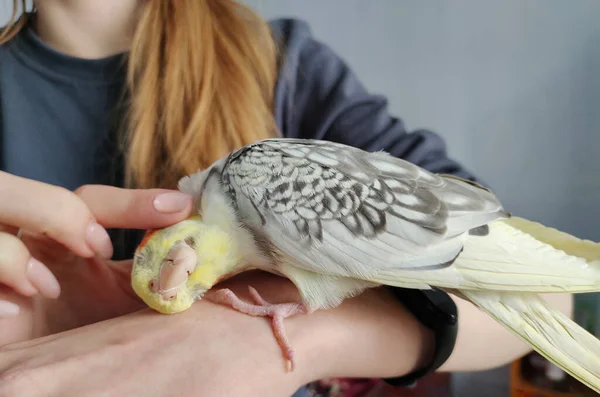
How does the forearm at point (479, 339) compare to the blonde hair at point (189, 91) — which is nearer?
the forearm at point (479, 339)

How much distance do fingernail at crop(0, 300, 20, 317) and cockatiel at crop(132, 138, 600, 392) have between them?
0.13 m

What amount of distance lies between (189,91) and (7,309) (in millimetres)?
363

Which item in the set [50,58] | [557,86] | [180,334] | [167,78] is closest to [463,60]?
[557,86]

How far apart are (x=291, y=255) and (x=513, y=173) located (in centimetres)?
107

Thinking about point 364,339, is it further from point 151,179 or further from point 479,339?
point 151,179

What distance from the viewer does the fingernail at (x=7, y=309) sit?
46cm

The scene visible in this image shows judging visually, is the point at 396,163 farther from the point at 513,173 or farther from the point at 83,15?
the point at 513,173

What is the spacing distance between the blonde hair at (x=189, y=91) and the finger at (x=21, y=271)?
0.23 metres

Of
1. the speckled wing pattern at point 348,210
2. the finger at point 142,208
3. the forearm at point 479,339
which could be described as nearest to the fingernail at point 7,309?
the finger at point 142,208

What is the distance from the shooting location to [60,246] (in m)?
0.53

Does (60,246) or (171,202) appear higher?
(171,202)

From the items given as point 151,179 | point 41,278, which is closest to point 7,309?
point 41,278

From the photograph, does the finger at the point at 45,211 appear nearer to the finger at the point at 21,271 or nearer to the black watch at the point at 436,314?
the finger at the point at 21,271

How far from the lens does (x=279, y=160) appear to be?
431 millimetres
